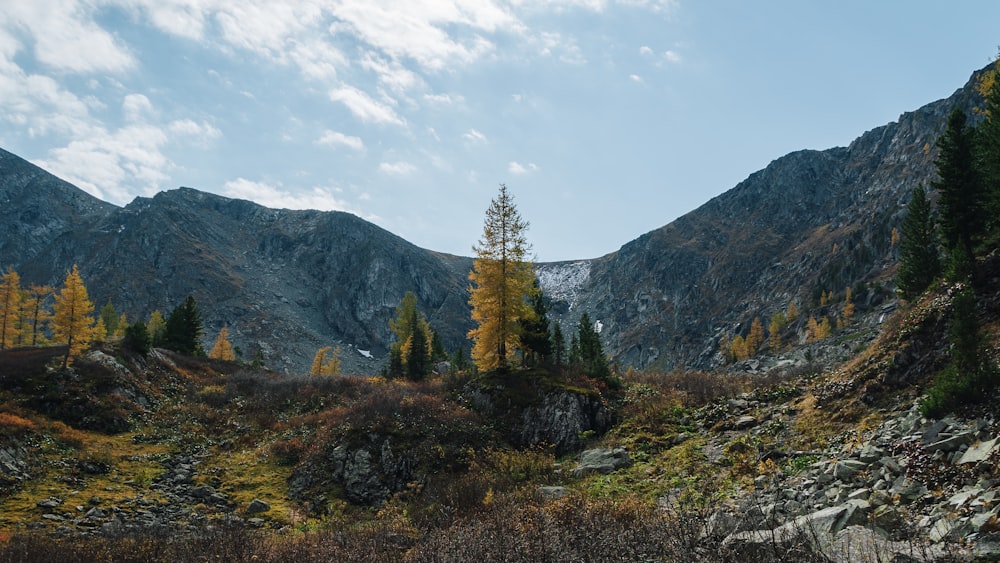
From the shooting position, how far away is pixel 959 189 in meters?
21.0

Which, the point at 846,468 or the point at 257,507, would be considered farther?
the point at 257,507

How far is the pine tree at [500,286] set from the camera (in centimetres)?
2906

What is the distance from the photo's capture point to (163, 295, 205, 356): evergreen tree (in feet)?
191

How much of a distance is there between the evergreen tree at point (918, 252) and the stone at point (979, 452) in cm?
2867

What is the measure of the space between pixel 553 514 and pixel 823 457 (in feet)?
22.6

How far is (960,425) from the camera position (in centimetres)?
905

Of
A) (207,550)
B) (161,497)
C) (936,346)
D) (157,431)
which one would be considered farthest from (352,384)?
(936,346)

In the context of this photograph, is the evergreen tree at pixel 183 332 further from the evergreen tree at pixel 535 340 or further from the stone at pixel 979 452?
the stone at pixel 979 452

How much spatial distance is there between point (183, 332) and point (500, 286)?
50259 millimetres

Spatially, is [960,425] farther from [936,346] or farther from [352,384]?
[352,384]

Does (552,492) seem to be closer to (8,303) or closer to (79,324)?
(79,324)

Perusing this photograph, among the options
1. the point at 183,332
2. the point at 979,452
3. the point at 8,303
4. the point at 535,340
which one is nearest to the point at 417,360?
the point at 535,340

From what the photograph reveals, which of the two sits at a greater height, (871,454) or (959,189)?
(959,189)

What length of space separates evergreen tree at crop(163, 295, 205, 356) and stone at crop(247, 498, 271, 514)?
4843cm
